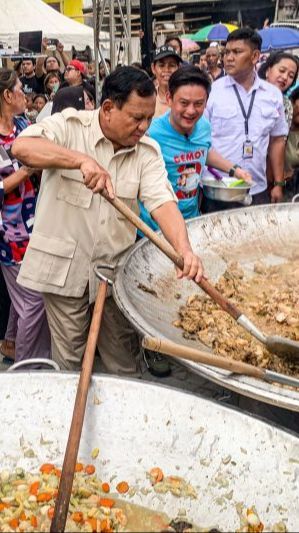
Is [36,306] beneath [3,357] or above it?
above

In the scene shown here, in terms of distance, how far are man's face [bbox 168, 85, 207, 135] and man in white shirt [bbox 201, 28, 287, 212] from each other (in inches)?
35.0

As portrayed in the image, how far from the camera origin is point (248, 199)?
13.4 feet

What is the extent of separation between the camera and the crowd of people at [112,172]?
2.66 m

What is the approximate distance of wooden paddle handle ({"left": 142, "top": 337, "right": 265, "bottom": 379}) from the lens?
2008 millimetres

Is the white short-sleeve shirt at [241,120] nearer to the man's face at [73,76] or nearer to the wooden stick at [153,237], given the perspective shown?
the wooden stick at [153,237]

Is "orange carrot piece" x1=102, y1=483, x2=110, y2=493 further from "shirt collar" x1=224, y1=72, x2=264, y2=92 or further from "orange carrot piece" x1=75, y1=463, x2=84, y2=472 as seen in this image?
"shirt collar" x1=224, y1=72, x2=264, y2=92

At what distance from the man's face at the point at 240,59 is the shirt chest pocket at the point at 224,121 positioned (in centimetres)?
30

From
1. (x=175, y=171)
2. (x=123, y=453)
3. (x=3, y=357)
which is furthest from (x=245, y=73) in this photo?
(x=123, y=453)

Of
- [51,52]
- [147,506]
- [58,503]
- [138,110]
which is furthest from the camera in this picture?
[51,52]

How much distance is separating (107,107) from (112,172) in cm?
31

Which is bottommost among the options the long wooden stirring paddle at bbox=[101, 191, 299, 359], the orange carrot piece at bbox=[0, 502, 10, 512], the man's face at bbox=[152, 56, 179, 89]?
the orange carrot piece at bbox=[0, 502, 10, 512]

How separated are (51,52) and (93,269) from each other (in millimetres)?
10506

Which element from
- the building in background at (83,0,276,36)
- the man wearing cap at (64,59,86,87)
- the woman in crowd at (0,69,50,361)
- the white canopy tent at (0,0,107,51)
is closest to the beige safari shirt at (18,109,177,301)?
the woman in crowd at (0,69,50,361)

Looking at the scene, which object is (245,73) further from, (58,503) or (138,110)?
(58,503)
